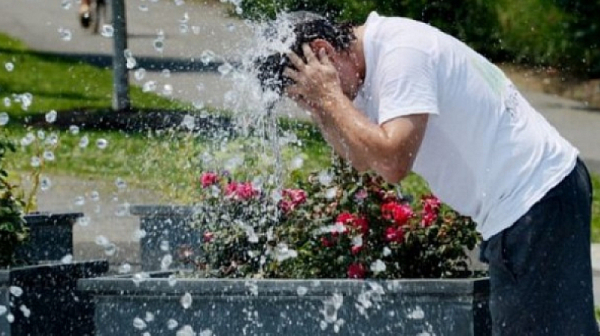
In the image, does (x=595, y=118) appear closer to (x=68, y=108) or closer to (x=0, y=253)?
(x=68, y=108)

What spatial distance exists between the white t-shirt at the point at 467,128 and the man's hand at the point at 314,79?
10cm

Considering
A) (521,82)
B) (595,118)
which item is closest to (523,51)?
(521,82)

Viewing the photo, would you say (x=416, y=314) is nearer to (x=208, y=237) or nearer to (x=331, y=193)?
(x=331, y=193)

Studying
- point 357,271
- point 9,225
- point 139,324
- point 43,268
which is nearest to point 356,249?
point 357,271

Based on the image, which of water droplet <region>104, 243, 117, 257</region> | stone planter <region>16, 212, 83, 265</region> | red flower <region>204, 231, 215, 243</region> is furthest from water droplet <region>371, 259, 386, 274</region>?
water droplet <region>104, 243, 117, 257</region>

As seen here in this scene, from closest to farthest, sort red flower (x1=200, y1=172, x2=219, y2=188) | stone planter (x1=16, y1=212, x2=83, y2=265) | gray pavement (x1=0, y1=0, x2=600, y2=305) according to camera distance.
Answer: red flower (x1=200, y1=172, x2=219, y2=188)
stone planter (x1=16, y1=212, x2=83, y2=265)
gray pavement (x1=0, y1=0, x2=600, y2=305)

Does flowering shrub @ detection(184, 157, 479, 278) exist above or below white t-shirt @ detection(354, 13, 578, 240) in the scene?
below

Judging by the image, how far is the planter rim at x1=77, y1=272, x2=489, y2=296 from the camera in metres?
5.14

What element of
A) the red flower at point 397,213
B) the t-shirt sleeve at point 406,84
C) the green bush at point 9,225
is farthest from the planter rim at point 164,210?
the t-shirt sleeve at point 406,84

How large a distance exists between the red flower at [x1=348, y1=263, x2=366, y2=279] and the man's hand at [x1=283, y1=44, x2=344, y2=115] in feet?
4.84

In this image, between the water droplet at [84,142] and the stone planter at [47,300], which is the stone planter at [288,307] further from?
the water droplet at [84,142]

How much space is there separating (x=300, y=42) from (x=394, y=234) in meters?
1.63

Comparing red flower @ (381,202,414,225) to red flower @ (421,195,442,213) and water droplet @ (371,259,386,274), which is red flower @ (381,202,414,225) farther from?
water droplet @ (371,259,386,274)

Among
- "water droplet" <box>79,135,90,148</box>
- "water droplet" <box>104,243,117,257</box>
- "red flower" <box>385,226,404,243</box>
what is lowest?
"water droplet" <box>79,135,90,148</box>
